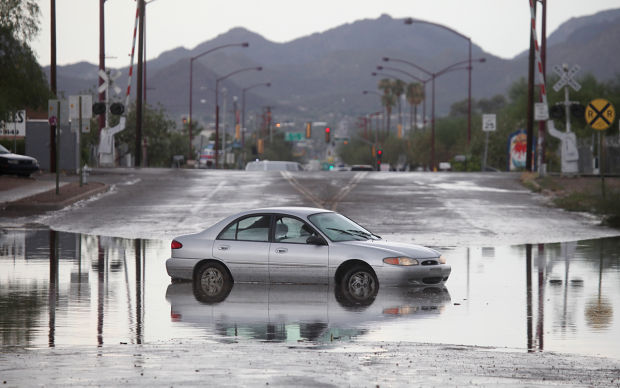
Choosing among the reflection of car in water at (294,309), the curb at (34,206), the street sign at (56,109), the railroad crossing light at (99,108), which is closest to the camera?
the reflection of car in water at (294,309)

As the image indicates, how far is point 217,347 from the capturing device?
10797 millimetres

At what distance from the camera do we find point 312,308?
14.1 m

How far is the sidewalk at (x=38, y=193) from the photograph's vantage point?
3272 cm

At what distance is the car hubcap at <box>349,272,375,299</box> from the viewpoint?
15.6 m

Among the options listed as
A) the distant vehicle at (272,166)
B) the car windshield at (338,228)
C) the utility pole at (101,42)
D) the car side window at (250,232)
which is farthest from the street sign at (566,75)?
the car side window at (250,232)

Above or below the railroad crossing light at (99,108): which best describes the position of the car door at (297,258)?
below

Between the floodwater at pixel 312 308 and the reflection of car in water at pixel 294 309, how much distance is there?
0.02m

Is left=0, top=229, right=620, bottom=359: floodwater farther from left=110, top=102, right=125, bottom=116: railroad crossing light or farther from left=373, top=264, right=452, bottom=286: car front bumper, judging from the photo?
left=110, top=102, right=125, bottom=116: railroad crossing light

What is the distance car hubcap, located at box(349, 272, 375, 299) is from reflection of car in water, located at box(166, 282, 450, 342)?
0.55 feet

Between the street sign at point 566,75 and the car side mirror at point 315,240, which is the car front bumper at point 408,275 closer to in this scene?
the car side mirror at point 315,240

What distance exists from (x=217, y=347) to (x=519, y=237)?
1650cm

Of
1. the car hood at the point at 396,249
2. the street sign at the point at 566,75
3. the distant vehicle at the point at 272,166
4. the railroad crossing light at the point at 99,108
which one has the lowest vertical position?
the car hood at the point at 396,249

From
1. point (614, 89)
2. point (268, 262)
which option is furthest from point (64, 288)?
point (614, 89)

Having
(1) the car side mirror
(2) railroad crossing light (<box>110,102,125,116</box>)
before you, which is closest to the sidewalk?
(2) railroad crossing light (<box>110,102,125,116</box>)
